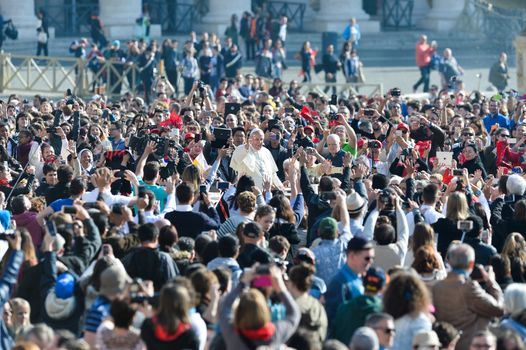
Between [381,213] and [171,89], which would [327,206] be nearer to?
[381,213]

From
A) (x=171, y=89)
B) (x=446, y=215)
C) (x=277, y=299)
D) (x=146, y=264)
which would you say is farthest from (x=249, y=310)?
(x=171, y=89)

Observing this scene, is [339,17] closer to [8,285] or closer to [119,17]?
[119,17]

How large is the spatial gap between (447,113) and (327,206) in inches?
375

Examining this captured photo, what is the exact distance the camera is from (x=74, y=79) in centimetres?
3359

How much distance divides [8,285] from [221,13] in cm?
3269

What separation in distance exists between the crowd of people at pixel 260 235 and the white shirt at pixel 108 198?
1.2 inches

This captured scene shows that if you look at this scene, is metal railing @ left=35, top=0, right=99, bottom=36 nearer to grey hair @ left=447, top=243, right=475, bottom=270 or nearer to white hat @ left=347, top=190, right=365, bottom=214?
white hat @ left=347, top=190, right=365, bottom=214

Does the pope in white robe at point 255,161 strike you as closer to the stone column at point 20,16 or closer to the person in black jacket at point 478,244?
the person in black jacket at point 478,244

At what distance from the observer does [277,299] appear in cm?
927

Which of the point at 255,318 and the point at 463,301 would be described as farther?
the point at 463,301

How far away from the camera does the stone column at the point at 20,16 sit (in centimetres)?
3988

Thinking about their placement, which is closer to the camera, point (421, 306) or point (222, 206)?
point (421, 306)

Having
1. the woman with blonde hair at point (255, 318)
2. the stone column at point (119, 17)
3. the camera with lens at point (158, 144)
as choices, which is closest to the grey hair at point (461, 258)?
the woman with blonde hair at point (255, 318)

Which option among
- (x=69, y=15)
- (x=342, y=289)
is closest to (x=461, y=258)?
(x=342, y=289)
